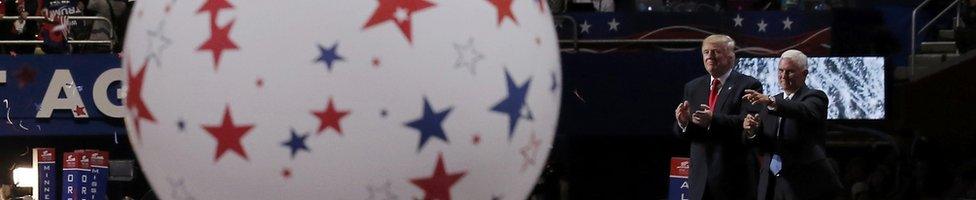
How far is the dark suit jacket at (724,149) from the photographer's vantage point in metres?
6.79

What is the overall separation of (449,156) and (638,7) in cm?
1162

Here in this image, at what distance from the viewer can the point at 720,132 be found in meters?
6.79

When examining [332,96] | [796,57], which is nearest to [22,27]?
[796,57]

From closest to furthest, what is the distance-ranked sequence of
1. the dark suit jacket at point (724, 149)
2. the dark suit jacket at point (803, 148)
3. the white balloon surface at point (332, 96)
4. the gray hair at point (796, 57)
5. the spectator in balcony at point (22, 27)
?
the white balloon surface at point (332, 96) → the gray hair at point (796, 57) → the dark suit jacket at point (724, 149) → the dark suit jacket at point (803, 148) → the spectator in balcony at point (22, 27)

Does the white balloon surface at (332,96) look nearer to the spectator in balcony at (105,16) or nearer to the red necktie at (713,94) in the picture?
the red necktie at (713,94)

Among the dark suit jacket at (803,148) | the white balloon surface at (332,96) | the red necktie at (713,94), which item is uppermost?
the white balloon surface at (332,96)

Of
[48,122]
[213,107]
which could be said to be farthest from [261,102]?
[48,122]

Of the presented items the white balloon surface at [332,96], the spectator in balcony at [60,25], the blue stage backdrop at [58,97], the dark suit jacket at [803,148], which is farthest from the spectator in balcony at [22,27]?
the white balloon surface at [332,96]

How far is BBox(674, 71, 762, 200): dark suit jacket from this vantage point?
22.3ft

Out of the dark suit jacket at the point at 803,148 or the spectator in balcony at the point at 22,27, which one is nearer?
the dark suit jacket at the point at 803,148

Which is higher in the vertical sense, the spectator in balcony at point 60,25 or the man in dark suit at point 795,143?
the spectator in balcony at point 60,25

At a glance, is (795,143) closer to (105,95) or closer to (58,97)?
(105,95)

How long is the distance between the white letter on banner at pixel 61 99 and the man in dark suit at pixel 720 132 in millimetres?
8166

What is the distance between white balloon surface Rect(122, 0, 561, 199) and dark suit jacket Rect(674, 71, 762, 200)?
11.4 feet
